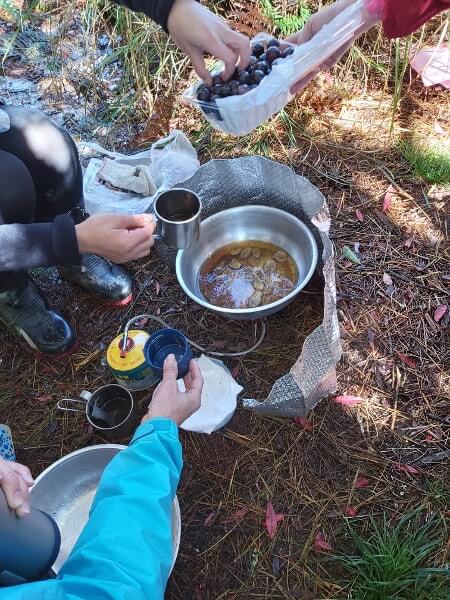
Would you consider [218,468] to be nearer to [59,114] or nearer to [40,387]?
[40,387]

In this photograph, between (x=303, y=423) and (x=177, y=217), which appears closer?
(x=303, y=423)

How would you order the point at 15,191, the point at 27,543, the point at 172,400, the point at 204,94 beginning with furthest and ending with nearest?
the point at 204,94 → the point at 15,191 → the point at 172,400 → the point at 27,543

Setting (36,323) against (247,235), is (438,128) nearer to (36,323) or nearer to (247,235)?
(247,235)

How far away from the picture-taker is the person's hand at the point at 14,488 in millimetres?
1173

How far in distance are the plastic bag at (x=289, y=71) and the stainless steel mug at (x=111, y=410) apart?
1.07 meters

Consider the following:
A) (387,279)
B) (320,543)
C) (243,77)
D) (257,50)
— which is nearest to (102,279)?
(243,77)

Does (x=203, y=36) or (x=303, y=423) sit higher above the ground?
(x=203, y=36)

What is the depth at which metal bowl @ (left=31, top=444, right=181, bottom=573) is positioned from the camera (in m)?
1.69

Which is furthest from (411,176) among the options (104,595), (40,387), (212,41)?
(104,595)

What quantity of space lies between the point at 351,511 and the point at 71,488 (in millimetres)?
933

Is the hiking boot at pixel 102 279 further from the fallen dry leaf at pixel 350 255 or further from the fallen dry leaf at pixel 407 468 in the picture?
the fallen dry leaf at pixel 407 468

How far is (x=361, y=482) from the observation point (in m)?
1.71

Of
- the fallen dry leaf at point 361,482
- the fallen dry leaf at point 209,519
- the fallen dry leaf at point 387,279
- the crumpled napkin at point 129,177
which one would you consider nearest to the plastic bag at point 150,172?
the crumpled napkin at point 129,177

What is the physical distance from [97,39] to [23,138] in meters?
1.86
